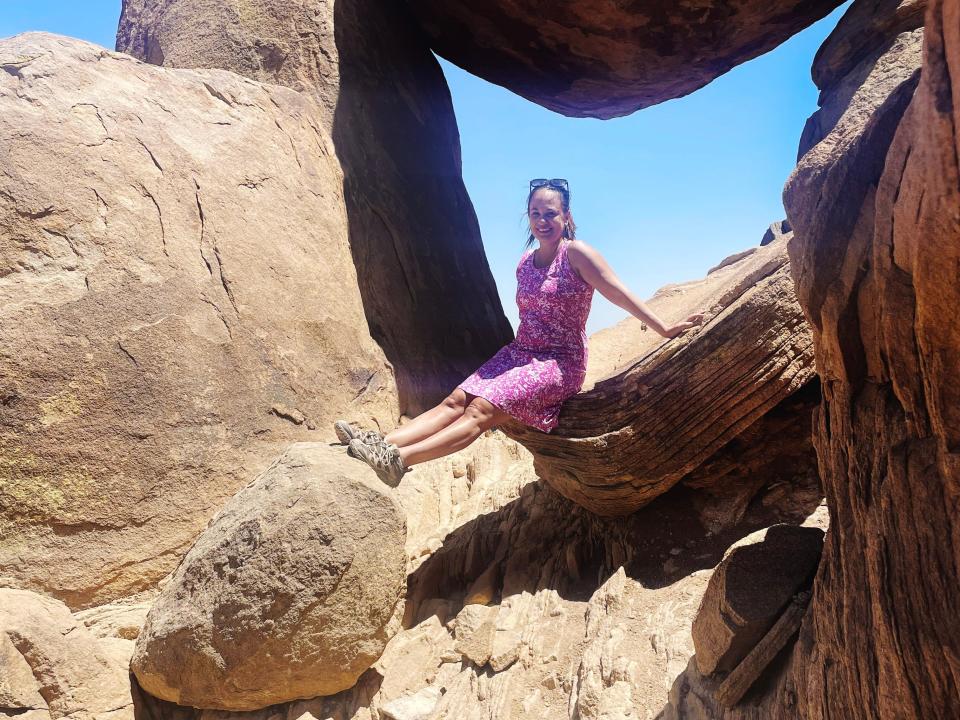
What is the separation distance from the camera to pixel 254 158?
4578 millimetres

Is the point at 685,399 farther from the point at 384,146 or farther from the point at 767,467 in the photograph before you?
the point at 384,146

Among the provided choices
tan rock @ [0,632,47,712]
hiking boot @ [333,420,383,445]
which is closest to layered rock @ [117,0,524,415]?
hiking boot @ [333,420,383,445]

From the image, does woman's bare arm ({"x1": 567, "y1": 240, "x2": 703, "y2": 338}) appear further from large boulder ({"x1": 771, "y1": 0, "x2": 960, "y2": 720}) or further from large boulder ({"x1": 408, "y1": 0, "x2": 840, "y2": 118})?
large boulder ({"x1": 408, "y1": 0, "x2": 840, "y2": 118})

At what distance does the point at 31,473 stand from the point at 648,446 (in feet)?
8.96

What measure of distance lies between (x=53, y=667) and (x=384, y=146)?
3.70m

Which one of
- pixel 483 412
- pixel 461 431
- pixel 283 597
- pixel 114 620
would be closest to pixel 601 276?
pixel 483 412

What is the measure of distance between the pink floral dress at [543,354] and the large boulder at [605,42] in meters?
2.00

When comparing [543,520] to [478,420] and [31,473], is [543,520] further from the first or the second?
[31,473]

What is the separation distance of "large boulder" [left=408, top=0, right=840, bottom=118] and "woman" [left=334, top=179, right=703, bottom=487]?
5.69ft

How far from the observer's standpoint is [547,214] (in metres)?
4.16

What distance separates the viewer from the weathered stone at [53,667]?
3.15 meters

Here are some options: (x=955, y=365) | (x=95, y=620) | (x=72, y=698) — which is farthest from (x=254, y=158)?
(x=955, y=365)

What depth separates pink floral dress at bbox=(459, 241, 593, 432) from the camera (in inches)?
156

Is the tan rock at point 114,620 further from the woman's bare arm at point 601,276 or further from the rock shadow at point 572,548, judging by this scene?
the woman's bare arm at point 601,276
